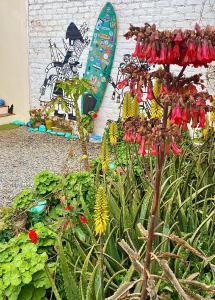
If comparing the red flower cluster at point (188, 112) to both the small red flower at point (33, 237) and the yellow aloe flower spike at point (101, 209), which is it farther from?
the small red flower at point (33, 237)

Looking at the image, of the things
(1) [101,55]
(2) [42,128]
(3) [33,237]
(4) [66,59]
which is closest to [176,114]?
(3) [33,237]

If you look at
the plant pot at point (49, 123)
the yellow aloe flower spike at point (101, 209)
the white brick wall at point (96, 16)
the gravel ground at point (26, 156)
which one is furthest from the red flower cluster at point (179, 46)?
the plant pot at point (49, 123)

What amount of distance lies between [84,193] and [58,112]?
4362 millimetres

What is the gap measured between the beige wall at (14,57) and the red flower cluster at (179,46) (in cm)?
628

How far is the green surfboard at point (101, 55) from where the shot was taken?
5.66 m

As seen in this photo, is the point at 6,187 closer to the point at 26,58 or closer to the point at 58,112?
the point at 58,112

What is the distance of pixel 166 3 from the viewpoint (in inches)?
202

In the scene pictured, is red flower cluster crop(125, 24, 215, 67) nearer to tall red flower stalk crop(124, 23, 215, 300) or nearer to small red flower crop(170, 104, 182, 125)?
tall red flower stalk crop(124, 23, 215, 300)

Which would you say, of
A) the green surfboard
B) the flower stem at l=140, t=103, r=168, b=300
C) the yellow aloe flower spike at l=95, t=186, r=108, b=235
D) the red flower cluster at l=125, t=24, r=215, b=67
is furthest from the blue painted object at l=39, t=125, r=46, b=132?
the red flower cluster at l=125, t=24, r=215, b=67

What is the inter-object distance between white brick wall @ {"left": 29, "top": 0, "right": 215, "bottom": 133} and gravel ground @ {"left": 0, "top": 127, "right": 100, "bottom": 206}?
71 cm

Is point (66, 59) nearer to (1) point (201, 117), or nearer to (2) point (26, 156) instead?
(2) point (26, 156)

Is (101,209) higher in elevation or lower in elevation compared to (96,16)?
lower

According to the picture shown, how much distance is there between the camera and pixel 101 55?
5.80 meters

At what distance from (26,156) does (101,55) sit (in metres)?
1.87
